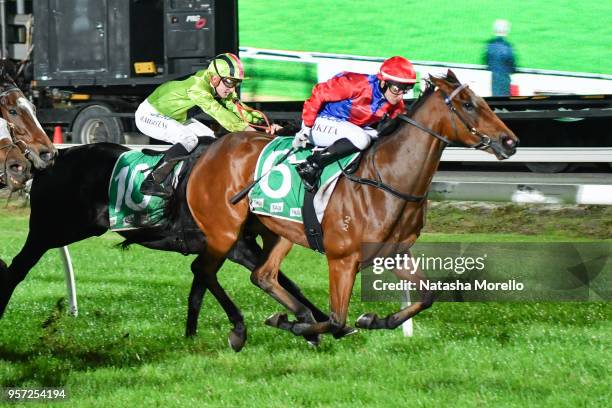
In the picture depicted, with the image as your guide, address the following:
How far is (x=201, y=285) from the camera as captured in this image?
7.30 m

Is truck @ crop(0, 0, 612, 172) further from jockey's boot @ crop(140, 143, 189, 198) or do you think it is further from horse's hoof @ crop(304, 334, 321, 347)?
horse's hoof @ crop(304, 334, 321, 347)

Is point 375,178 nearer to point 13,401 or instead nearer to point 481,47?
point 13,401

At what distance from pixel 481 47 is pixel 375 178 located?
8.10 meters

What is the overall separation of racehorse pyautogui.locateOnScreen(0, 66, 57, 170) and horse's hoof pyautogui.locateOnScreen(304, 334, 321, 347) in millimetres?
1927

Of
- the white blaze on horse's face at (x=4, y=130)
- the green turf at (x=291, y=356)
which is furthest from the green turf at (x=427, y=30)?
the white blaze on horse's face at (x=4, y=130)

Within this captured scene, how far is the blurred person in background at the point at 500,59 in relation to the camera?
13.8 meters

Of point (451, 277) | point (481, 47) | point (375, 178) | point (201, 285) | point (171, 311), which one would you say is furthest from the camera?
point (481, 47)

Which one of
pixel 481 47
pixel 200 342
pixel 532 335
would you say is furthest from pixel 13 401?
pixel 481 47

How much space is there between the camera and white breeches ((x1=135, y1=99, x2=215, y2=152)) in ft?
24.7

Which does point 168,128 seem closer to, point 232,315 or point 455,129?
point 232,315

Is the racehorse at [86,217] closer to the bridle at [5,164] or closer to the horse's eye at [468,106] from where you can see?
the bridle at [5,164]

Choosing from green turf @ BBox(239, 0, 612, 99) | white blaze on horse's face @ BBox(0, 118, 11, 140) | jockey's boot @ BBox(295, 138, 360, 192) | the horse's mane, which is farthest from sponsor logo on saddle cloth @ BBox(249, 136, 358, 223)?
green turf @ BBox(239, 0, 612, 99)

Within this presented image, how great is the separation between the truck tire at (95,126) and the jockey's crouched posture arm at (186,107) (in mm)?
9616

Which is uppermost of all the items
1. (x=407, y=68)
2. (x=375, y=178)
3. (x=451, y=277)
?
(x=407, y=68)
